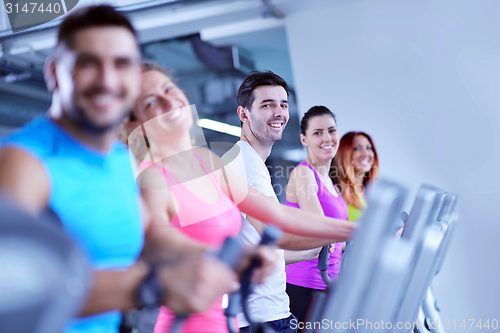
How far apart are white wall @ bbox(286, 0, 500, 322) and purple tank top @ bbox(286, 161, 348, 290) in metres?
1.77

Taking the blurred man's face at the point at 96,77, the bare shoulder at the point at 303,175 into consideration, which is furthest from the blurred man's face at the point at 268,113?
the blurred man's face at the point at 96,77

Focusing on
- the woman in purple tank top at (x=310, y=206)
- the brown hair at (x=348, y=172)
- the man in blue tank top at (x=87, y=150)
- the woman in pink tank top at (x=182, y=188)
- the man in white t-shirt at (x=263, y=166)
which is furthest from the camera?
the brown hair at (x=348, y=172)

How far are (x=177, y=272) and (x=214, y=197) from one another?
0.68 meters

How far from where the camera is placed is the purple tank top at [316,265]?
251 cm

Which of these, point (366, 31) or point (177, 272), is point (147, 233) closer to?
point (177, 272)

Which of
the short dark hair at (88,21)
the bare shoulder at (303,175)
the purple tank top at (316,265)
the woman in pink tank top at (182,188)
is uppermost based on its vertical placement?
the short dark hair at (88,21)

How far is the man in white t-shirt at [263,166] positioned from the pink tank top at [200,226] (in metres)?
0.30

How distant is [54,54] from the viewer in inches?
33.8

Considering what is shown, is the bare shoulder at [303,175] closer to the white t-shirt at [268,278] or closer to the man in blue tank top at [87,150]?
the white t-shirt at [268,278]

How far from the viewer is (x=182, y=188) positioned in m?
1.21

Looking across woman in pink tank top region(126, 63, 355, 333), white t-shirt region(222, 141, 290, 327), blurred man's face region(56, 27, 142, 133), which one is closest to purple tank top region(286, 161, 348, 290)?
white t-shirt region(222, 141, 290, 327)

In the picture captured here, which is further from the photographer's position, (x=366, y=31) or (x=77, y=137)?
(x=366, y=31)

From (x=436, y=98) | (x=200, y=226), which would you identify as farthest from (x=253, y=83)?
(x=436, y=98)

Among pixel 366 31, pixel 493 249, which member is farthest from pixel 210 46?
pixel 493 249
